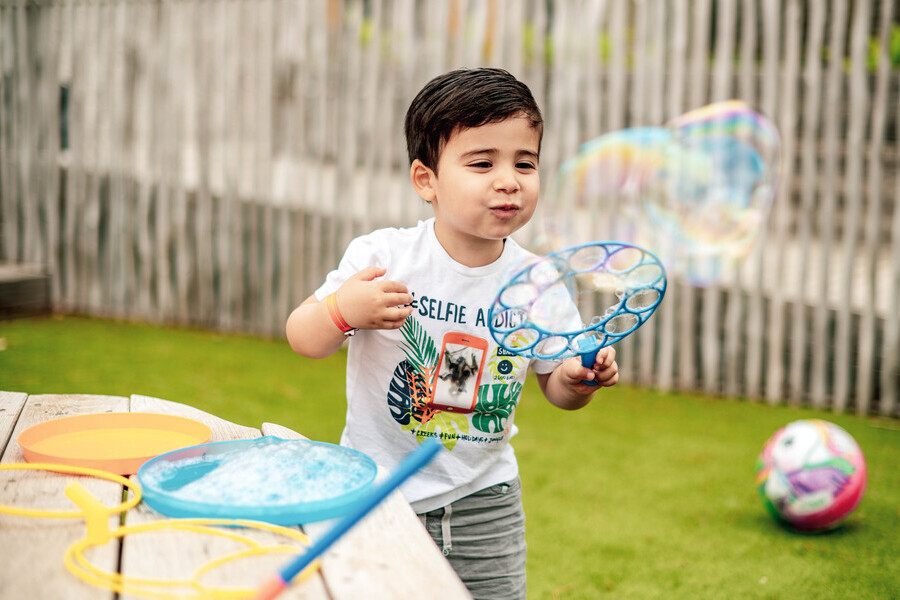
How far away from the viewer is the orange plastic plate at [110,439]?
140cm

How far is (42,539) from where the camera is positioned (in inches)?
44.8

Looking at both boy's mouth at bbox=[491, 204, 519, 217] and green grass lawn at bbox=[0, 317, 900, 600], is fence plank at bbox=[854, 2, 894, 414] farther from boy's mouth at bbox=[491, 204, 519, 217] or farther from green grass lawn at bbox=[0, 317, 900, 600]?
boy's mouth at bbox=[491, 204, 519, 217]

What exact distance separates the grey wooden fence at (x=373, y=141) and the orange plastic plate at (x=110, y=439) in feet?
12.4

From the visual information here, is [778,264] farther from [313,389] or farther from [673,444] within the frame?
[313,389]

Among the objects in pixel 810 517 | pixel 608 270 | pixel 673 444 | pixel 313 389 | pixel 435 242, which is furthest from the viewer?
pixel 313 389

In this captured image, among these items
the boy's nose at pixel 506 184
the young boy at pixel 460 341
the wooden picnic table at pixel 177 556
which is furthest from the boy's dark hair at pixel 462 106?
the wooden picnic table at pixel 177 556

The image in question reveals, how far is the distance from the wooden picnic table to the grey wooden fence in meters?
4.02

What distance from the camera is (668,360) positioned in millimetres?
5074

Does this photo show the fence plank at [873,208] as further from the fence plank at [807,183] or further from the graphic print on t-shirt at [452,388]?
the graphic print on t-shirt at [452,388]

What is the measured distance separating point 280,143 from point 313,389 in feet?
6.28

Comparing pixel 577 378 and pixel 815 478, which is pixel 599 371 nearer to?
pixel 577 378

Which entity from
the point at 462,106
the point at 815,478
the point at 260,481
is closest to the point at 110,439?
the point at 260,481

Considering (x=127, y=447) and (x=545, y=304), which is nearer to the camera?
(x=127, y=447)

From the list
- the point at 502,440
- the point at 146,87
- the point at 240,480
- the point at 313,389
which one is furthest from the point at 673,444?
the point at 146,87
